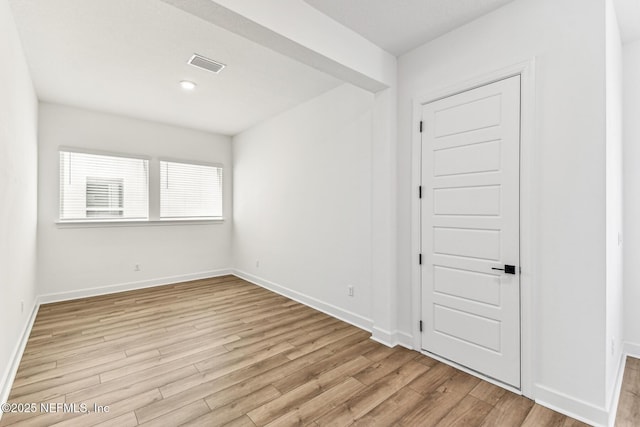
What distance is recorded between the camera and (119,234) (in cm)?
486

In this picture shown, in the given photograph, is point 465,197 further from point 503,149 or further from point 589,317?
point 589,317

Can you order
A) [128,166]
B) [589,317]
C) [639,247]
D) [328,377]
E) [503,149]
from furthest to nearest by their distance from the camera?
[128,166] < [639,247] < [328,377] < [503,149] < [589,317]

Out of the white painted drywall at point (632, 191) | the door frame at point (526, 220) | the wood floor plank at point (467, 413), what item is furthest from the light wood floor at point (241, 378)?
the white painted drywall at point (632, 191)

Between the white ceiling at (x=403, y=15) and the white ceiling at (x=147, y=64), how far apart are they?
32.8 inches

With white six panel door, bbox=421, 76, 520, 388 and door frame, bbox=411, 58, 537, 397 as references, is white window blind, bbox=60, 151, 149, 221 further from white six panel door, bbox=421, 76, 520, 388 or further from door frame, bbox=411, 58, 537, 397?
door frame, bbox=411, 58, 537, 397

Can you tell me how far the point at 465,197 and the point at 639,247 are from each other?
5.57 ft

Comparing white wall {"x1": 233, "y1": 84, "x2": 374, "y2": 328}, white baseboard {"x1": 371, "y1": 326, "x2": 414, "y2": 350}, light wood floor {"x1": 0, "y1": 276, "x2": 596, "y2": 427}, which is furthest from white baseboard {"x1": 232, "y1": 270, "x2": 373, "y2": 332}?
white baseboard {"x1": 371, "y1": 326, "x2": 414, "y2": 350}

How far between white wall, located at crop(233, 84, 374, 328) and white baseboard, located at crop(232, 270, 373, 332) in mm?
15

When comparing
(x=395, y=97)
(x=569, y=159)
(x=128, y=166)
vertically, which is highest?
(x=395, y=97)

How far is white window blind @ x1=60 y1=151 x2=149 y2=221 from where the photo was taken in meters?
4.45

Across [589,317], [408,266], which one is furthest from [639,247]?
[408,266]

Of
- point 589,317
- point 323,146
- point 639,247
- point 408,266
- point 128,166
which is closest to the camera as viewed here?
point 589,317

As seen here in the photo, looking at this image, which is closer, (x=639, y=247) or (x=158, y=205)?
(x=639, y=247)

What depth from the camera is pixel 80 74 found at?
3357 mm
